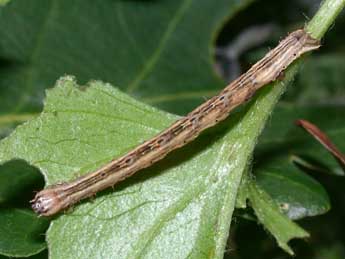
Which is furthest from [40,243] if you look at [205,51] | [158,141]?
[205,51]

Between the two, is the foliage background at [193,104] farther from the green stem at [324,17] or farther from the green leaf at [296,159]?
the green stem at [324,17]

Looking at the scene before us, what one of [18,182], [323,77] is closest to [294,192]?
[18,182]

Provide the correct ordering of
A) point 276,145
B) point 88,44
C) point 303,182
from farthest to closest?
point 88,44 < point 276,145 < point 303,182

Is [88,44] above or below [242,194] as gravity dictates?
above

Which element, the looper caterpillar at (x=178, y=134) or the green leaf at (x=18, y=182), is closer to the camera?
the looper caterpillar at (x=178, y=134)

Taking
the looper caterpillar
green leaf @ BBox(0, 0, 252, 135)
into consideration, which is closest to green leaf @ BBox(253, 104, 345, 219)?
green leaf @ BBox(0, 0, 252, 135)

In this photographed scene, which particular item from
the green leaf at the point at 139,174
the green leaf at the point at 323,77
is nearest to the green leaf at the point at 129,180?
the green leaf at the point at 139,174

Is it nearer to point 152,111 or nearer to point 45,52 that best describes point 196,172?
point 152,111
